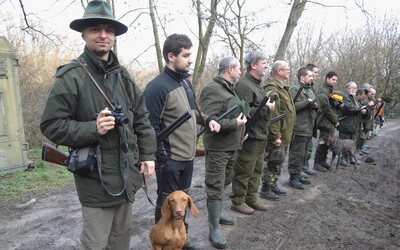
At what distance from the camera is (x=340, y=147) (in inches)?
320

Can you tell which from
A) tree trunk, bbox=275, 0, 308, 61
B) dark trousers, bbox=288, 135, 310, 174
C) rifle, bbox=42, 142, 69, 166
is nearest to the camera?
rifle, bbox=42, 142, 69, 166

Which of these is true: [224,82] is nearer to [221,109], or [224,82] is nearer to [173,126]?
[221,109]

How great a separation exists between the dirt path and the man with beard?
3.50 feet

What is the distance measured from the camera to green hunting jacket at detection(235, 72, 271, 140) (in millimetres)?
4750

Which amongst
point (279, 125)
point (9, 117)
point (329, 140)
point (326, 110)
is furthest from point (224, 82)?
point (9, 117)

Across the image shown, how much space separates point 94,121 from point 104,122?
0.12 metres

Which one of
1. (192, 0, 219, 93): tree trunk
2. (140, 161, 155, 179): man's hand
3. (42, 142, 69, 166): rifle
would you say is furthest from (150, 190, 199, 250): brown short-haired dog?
(192, 0, 219, 93): tree trunk

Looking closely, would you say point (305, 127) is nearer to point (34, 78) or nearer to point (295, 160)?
point (295, 160)

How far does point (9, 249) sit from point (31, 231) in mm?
492

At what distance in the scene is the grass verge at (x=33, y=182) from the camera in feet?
19.5

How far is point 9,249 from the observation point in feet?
12.9

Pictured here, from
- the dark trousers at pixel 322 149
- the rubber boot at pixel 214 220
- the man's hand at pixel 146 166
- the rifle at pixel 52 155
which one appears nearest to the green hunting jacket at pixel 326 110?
the dark trousers at pixel 322 149

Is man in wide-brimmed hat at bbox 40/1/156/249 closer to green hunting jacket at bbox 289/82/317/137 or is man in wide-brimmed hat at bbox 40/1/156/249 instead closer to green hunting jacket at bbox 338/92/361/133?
green hunting jacket at bbox 289/82/317/137

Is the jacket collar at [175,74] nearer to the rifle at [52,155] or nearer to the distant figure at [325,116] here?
the rifle at [52,155]
